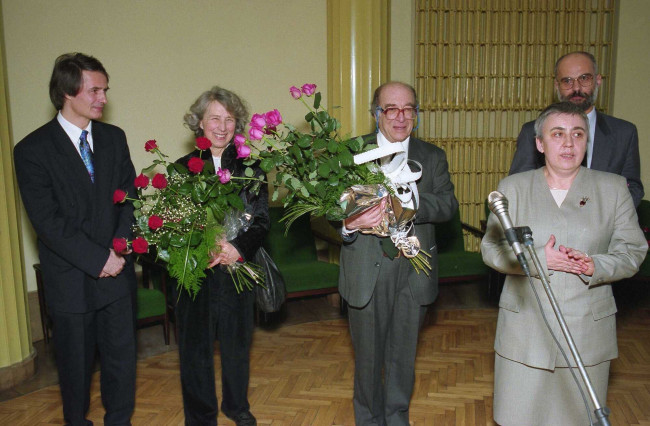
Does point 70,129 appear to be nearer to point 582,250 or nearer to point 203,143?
point 203,143

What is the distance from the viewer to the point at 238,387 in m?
3.49

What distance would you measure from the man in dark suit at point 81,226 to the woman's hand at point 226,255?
21.9 inches

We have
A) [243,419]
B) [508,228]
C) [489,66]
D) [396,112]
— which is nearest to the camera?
[508,228]

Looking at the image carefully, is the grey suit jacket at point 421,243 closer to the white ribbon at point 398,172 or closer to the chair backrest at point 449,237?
the white ribbon at point 398,172

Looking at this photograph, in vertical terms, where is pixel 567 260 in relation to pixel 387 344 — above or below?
above

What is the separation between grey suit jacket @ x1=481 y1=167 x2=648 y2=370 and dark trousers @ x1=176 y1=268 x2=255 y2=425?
60.2 inches

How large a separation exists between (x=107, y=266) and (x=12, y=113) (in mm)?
A: 2525

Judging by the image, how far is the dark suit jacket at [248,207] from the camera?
10.6ft

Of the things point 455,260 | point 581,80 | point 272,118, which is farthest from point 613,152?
point 455,260

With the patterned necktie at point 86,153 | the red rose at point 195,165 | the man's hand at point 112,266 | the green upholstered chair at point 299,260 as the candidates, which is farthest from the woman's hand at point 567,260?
the green upholstered chair at point 299,260

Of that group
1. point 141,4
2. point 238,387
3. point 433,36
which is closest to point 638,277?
point 433,36

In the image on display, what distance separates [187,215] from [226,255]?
1.13 ft

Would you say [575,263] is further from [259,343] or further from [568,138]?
[259,343]

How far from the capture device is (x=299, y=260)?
564cm
